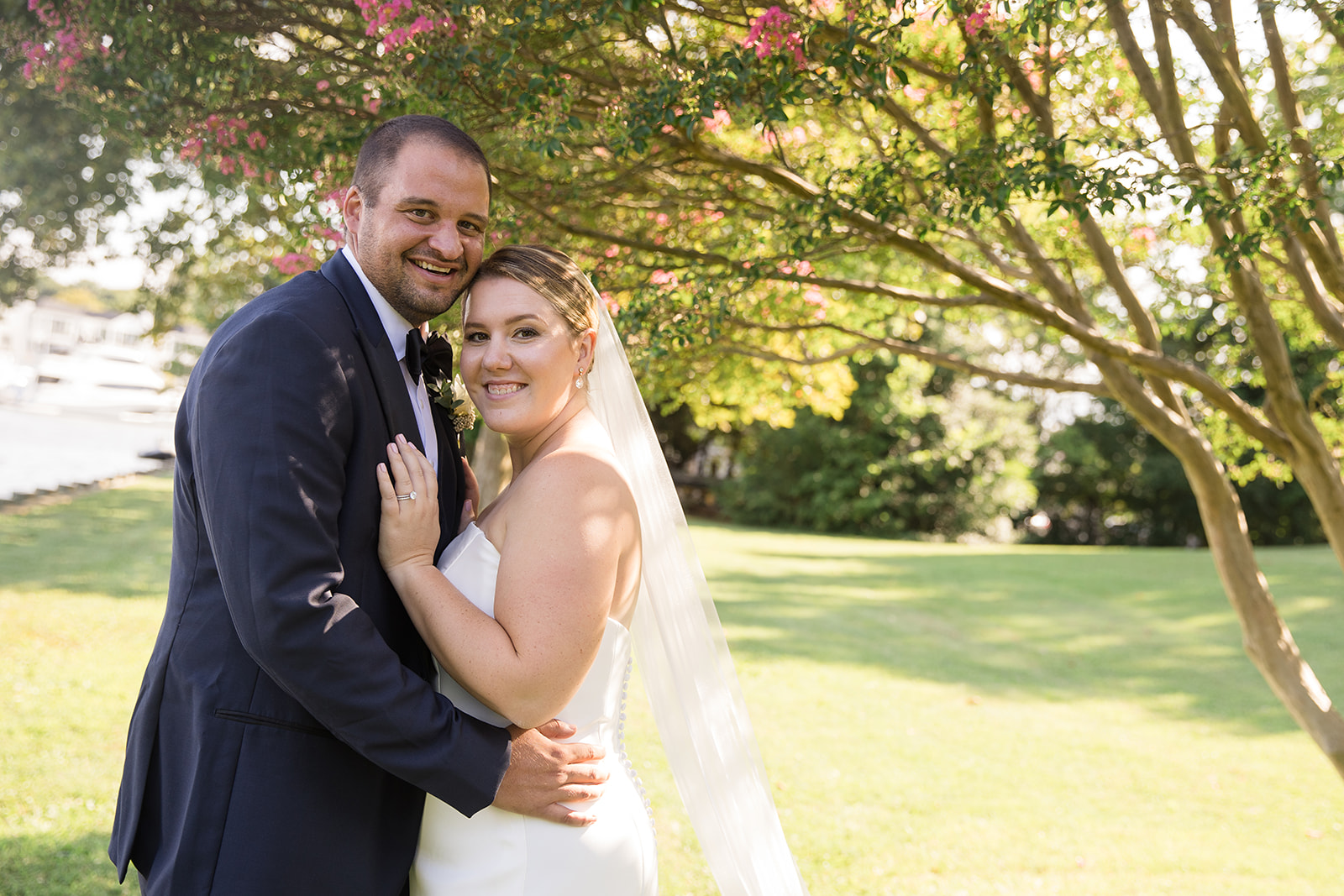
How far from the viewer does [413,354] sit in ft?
7.84

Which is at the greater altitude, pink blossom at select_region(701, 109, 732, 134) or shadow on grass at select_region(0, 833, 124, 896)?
pink blossom at select_region(701, 109, 732, 134)

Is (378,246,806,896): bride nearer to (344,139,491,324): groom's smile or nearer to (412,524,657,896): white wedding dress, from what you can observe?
(412,524,657,896): white wedding dress

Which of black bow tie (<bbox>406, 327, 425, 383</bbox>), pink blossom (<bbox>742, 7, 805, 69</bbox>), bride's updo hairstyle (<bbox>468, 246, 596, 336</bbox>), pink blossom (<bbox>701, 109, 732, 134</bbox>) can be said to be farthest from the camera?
pink blossom (<bbox>701, 109, 732, 134</bbox>)

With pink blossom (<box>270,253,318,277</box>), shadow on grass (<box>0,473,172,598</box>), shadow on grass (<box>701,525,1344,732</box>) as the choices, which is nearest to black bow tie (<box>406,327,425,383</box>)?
pink blossom (<box>270,253,318,277</box>)

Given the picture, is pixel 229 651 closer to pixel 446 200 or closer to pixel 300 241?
pixel 446 200

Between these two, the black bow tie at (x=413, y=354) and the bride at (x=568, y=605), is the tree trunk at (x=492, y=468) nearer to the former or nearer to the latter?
the bride at (x=568, y=605)

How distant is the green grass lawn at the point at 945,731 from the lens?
633 cm

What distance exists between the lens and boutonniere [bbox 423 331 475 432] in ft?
8.31

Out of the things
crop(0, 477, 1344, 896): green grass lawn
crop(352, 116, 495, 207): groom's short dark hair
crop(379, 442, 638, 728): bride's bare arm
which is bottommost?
crop(0, 477, 1344, 896): green grass lawn

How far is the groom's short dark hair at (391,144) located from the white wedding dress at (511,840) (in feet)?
2.78

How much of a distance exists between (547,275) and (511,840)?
4.44 feet

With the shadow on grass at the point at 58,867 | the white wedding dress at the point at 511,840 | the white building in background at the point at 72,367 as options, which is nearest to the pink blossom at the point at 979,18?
Result: the white wedding dress at the point at 511,840

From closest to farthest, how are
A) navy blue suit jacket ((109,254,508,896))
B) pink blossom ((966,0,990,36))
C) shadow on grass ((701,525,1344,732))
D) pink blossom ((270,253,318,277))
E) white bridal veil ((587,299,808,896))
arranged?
navy blue suit jacket ((109,254,508,896)), white bridal veil ((587,299,808,896)), pink blossom ((966,0,990,36)), pink blossom ((270,253,318,277)), shadow on grass ((701,525,1344,732))

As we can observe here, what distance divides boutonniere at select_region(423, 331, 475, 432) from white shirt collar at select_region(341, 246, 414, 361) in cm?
11
